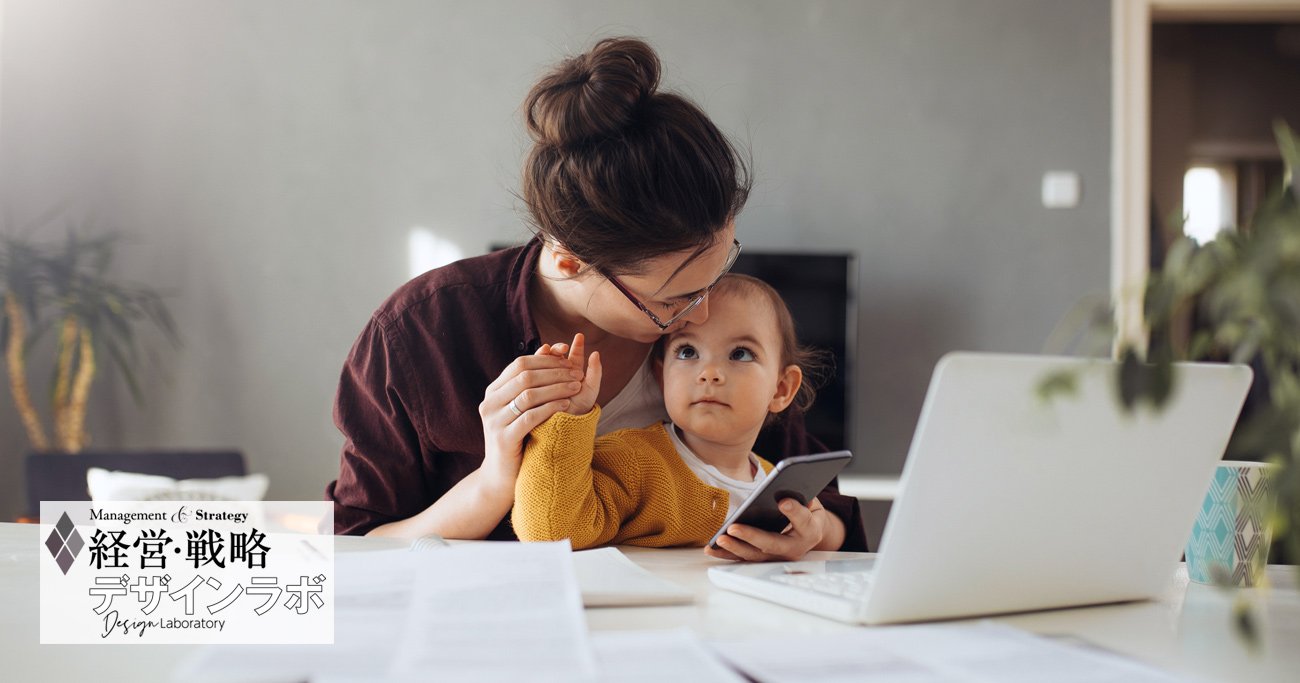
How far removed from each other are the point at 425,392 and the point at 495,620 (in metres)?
0.80

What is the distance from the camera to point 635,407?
5.06 feet

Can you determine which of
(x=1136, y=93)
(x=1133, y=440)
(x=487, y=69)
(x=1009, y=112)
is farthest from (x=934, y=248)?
(x=1133, y=440)

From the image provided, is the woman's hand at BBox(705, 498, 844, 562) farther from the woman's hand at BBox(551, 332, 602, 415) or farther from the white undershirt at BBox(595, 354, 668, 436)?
the white undershirt at BBox(595, 354, 668, 436)

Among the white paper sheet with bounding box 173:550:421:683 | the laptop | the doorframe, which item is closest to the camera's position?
the white paper sheet with bounding box 173:550:421:683

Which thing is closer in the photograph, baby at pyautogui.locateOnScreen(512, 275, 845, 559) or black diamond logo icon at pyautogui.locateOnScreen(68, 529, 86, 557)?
black diamond logo icon at pyautogui.locateOnScreen(68, 529, 86, 557)

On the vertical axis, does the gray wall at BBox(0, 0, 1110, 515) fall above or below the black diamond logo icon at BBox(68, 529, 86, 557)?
above

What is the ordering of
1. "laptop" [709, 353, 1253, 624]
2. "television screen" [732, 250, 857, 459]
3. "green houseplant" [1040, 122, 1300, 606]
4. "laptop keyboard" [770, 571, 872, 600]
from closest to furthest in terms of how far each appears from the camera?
1. "green houseplant" [1040, 122, 1300, 606]
2. "laptop" [709, 353, 1253, 624]
3. "laptop keyboard" [770, 571, 872, 600]
4. "television screen" [732, 250, 857, 459]

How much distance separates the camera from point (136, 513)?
3.13 ft

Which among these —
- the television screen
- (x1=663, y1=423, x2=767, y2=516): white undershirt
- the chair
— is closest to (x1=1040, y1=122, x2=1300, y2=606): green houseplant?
(x1=663, y1=423, x2=767, y2=516): white undershirt

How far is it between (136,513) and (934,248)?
129 inches

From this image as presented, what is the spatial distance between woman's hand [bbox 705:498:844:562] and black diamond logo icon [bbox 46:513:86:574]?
1.88 ft

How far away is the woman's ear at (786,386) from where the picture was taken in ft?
5.31

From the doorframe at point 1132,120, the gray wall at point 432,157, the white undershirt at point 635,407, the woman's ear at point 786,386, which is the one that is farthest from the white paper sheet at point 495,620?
the doorframe at point 1132,120

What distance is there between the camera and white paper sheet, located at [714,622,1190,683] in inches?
22.2
